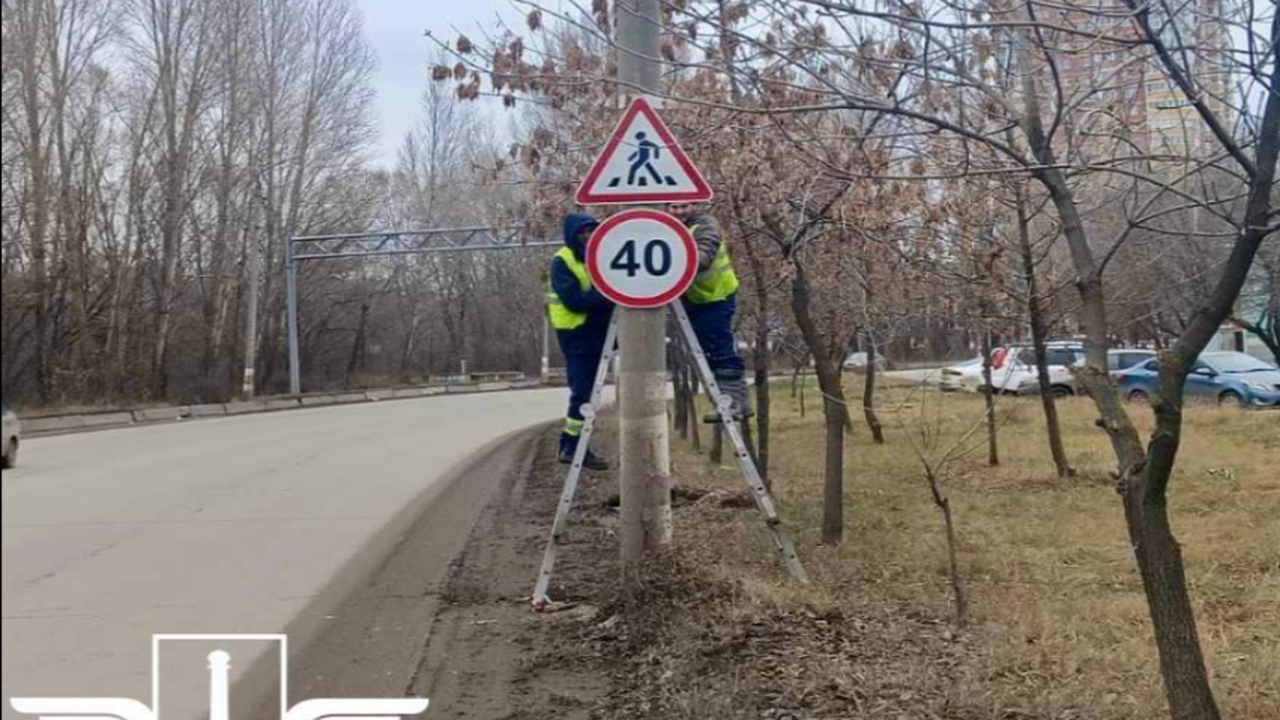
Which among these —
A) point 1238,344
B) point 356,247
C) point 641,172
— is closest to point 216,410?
point 641,172

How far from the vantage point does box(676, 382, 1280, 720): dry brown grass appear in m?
5.08

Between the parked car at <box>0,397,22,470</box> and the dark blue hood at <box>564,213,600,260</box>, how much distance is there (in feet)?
17.2

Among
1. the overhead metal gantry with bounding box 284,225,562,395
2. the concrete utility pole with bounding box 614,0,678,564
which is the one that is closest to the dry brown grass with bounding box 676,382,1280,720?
the concrete utility pole with bounding box 614,0,678,564

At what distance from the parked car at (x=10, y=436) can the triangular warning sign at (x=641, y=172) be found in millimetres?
4296

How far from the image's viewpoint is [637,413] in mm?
6773

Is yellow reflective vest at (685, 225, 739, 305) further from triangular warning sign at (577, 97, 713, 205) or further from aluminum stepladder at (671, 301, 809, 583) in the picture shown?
triangular warning sign at (577, 97, 713, 205)

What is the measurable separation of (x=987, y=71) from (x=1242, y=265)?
179 cm

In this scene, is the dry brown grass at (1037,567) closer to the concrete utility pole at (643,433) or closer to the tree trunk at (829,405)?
the tree trunk at (829,405)

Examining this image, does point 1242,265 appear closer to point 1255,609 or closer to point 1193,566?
point 1255,609

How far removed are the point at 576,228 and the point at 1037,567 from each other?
4.05 metres

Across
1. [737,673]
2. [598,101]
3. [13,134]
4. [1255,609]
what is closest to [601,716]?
[737,673]

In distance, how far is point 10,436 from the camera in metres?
1.98

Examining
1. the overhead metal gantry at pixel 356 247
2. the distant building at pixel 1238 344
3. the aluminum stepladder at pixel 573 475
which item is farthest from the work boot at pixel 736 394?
the distant building at pixel 1238 344

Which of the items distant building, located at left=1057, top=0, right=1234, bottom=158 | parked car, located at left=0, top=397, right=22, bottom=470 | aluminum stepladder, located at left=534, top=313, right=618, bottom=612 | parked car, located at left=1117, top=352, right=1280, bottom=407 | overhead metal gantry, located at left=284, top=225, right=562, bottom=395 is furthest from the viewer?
overhead metal gantry, located at left=284, top=225, right=562, bottom=395
